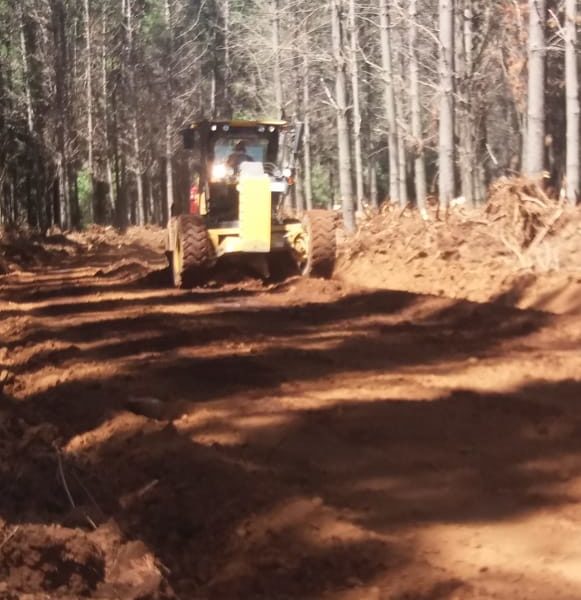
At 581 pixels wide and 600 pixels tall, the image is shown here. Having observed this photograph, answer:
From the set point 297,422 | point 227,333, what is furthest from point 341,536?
point 227,333

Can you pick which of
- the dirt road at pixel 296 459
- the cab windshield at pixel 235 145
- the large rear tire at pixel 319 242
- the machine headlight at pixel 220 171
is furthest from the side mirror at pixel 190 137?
the dirt road at pixel 296 459

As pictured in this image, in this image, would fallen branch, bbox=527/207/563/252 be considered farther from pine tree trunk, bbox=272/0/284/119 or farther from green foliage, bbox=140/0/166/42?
green foliage, bbox=140/0/166/42

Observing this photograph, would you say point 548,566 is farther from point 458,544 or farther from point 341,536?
point 341,536

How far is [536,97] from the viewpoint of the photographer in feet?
54.6

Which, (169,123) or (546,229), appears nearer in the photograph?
(546,229)

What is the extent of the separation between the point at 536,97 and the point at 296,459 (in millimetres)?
11433

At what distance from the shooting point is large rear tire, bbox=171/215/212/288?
1628cm

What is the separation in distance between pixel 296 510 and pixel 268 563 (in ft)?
2.17

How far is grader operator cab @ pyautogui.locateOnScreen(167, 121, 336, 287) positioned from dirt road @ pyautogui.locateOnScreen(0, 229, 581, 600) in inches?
152

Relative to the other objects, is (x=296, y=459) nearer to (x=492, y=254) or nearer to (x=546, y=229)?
(x=546, y=229)

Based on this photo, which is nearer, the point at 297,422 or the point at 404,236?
the point at 297,422

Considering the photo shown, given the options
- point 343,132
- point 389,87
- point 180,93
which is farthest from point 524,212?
point 180,93

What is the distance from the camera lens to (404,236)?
18609 mm

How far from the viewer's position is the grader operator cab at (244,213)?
16.3m
